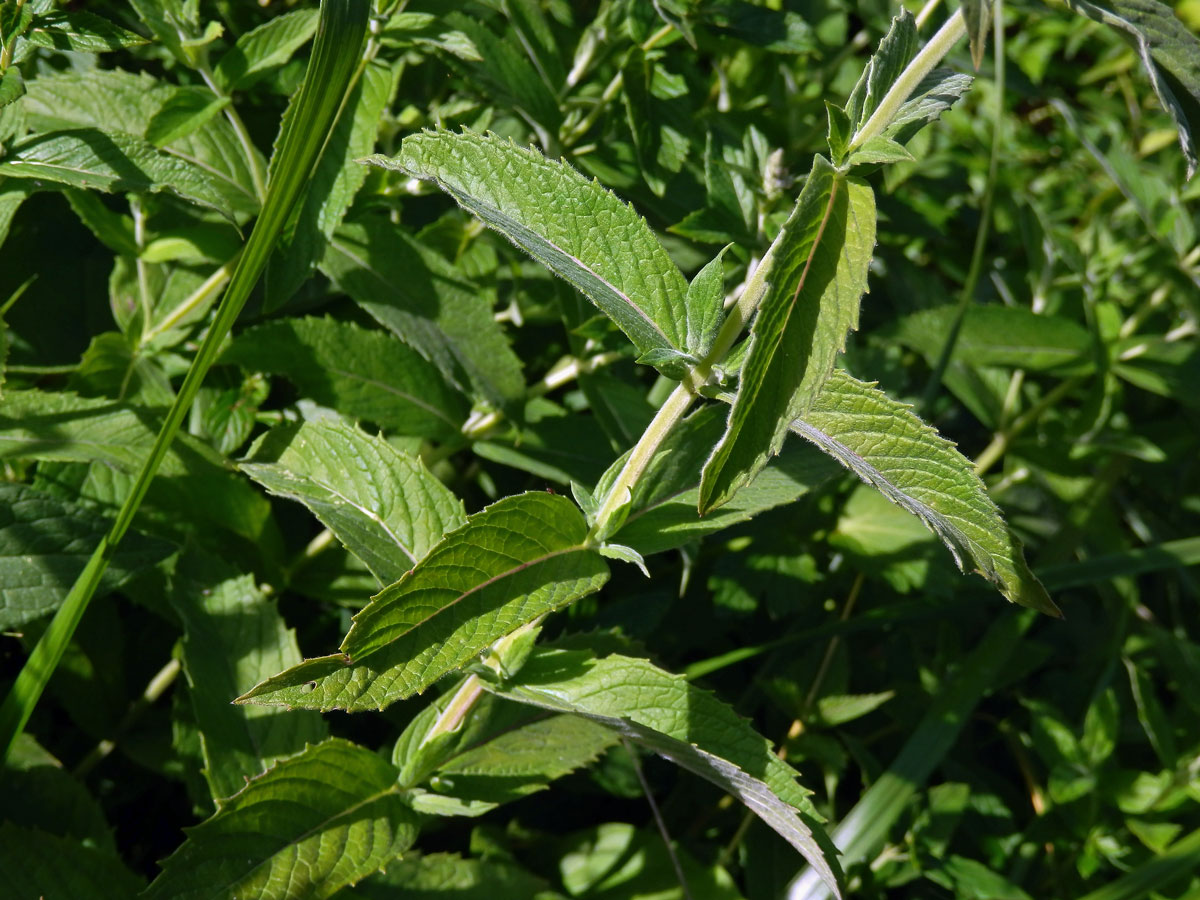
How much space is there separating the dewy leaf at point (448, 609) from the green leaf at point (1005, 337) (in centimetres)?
135

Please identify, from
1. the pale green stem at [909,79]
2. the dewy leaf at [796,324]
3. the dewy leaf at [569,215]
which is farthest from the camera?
the dewy leaf at [569,215]

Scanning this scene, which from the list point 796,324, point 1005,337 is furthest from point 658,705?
point 1005,337

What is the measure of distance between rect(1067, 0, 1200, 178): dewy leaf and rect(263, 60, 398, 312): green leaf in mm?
1057

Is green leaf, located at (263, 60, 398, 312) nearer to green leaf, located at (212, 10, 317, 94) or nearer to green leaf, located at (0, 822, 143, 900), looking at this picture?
green leaf, located at (212, 10, 317, 94)

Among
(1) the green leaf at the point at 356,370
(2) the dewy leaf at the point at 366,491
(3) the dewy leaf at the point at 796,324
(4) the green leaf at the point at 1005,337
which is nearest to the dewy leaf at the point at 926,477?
(3) the dewy leaf at the point at 796,324

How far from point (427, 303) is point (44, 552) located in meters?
0.73

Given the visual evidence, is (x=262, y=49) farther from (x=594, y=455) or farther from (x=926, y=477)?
(x=926, y=477)

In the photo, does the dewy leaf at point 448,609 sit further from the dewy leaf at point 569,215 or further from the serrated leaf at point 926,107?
the serrated leaf at point 926,107

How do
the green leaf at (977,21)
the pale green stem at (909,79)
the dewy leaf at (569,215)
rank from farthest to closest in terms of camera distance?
the dewy leaf at (569,215) → the pale green stem at (909,79) → the green leaf at (977,21)

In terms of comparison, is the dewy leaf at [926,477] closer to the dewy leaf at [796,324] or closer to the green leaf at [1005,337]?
the dewy leaf at [796,324]

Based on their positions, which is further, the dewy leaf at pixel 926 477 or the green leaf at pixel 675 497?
the green leaf at pixel 675 497

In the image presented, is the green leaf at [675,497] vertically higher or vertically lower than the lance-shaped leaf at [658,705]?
higher

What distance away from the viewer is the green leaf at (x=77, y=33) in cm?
142

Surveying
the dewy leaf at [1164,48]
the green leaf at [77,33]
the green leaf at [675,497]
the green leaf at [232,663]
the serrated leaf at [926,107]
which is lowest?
the green leaf at [232,663]
